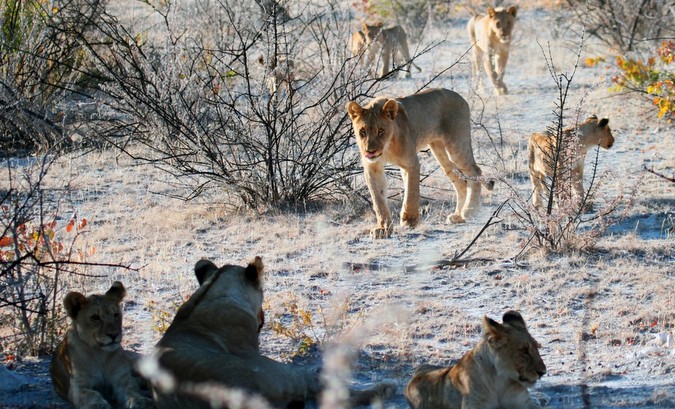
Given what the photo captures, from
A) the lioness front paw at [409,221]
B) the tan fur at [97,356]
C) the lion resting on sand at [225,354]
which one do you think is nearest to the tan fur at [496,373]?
the lion resting on sand at [225,354]

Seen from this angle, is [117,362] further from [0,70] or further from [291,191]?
[0,70]

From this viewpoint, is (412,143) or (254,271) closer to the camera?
(254,271)

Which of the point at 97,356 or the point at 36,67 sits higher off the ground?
the point at 36,67

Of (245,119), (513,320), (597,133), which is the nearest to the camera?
(513,320)

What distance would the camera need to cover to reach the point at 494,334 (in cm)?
461

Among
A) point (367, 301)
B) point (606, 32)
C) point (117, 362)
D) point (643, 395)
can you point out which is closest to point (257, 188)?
point (367, 301)

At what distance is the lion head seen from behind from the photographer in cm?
885

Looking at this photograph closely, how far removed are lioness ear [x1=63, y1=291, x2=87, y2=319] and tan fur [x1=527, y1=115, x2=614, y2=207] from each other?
426cm

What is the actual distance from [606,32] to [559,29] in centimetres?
256

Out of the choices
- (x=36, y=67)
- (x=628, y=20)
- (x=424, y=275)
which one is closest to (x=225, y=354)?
(x=424, y=275)

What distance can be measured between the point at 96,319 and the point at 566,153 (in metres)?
4.42

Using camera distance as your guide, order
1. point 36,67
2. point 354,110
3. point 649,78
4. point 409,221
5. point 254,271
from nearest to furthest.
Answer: point 254,271 < point 354,110 < point 409,221 < point 36,67 < point 649,78

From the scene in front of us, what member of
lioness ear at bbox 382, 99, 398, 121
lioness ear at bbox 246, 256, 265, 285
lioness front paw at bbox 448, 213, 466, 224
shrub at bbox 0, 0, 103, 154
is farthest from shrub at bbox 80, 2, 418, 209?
lioness ear at bbox 246, 256, 265, 285

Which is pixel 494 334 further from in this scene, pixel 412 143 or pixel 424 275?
pixel 412 143
